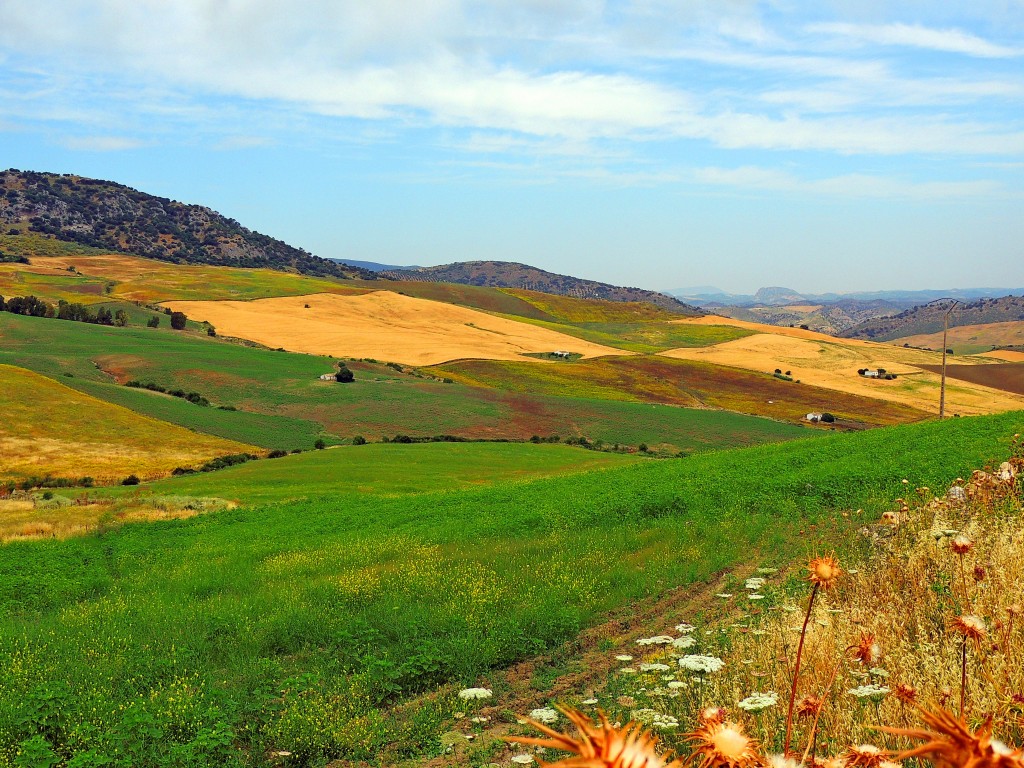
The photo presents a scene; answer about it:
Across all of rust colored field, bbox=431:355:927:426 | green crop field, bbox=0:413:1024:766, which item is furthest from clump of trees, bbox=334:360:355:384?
green crop field, bbox=0:413:1024:766

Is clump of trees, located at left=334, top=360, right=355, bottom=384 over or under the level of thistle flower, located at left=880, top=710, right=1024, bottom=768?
under

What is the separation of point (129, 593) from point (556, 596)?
996cm

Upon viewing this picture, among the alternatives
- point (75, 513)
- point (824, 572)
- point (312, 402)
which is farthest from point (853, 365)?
point (824, 572)

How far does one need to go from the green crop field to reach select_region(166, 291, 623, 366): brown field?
3654 inches

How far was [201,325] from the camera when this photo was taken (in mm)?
133625

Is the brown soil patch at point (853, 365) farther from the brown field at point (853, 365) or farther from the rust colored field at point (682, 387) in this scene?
the rust colored field at point (682, 387)

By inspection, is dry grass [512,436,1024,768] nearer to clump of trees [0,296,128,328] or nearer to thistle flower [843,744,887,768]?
thistle flower [843,744,887,768]

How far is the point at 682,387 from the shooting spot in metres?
113

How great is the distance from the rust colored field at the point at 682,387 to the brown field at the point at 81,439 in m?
46.7

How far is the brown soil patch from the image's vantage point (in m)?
112

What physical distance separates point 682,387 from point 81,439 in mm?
79887

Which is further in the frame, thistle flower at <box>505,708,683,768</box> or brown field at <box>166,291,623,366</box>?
→ brown field at <box>166,291,623,366</box>

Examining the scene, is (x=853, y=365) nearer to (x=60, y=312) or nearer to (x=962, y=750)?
(x=60, y=312)

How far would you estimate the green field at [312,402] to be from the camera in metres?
71.1
